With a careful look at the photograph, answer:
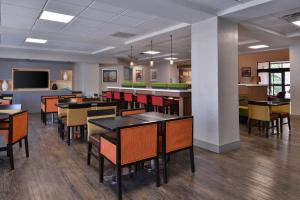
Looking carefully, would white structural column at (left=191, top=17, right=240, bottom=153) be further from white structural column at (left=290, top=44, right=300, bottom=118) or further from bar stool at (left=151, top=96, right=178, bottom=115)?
white structural column at (left=290, top=44, right=300, bottom=118)

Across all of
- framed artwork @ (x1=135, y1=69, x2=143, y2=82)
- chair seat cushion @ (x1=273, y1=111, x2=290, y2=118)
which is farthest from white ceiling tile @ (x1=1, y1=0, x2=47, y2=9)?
framed artwork @ (x1=135, y1=69, x2=143, y2=82)

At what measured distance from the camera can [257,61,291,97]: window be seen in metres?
11.1

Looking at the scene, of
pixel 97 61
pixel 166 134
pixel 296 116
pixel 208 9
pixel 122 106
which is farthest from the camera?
pixel 97 61

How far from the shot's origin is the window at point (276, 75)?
36.3 feet

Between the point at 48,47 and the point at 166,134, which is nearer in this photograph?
the point at 166,134

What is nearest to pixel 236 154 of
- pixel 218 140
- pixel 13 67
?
pixel 218 140

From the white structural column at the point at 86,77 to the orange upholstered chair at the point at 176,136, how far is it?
7.86 m

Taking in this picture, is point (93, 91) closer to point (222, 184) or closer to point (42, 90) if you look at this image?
point (42, 90)

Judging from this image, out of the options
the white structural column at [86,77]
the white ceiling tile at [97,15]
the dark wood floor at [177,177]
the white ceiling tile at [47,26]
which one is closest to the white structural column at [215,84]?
the dark wood floor at [177,177]

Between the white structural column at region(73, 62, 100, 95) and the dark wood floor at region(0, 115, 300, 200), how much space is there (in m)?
6.23

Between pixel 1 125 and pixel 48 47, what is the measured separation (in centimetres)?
493

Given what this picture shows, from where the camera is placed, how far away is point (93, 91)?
1066 cm

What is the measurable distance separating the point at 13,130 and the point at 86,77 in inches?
281

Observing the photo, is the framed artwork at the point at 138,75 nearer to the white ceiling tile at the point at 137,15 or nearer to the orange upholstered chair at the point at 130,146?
the white ceiling tile at the point at 137,15
